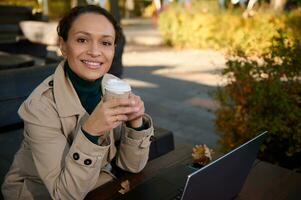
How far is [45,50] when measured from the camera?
8008 millimetres

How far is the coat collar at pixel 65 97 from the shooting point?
4.69 feet

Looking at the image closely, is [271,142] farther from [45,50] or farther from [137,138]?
[45,50]

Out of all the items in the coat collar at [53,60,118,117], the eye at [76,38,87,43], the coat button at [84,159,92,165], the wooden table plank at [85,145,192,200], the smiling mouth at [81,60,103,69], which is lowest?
the wooden table plank at [85,145,192,200]

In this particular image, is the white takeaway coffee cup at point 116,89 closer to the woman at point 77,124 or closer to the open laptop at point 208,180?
the woman at point 77,124

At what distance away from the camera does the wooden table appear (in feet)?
4.72

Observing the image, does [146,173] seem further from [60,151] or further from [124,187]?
[60,151]

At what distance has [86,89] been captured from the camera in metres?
1.51

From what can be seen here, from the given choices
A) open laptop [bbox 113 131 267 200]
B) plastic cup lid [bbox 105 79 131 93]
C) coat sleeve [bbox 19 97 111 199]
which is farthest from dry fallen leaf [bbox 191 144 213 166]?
plastic cup lid [bbox 105 79 131 93]

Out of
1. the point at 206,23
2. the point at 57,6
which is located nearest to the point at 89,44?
the point at 206,23

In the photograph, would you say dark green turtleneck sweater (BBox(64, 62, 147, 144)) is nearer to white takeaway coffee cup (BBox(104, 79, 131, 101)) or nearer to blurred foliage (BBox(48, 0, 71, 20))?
white takeaway coffee cup (BBox(104, 79, 131, 101))

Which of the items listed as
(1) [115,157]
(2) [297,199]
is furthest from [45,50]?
(2) [297,199]

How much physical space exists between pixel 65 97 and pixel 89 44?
0.24 m

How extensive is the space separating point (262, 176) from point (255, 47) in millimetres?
1746

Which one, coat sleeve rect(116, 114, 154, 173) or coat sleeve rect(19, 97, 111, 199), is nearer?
coat sleeve rect(19, 97, 111, 199)
